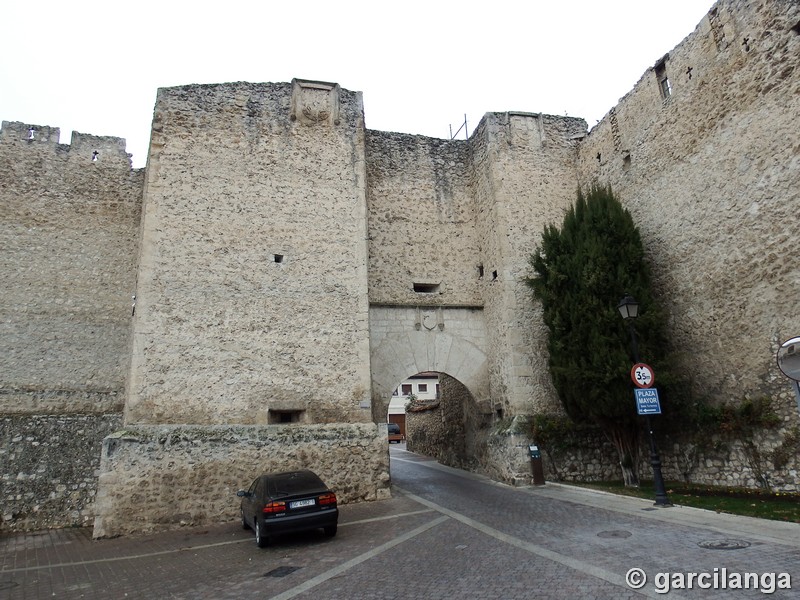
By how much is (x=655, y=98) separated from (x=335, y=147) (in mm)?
7519

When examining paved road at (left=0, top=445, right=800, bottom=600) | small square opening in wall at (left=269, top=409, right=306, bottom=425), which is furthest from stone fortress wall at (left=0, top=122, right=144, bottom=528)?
small square opening in wall at (left=269, top=409, right=306, bottom=425)

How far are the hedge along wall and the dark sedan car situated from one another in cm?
183

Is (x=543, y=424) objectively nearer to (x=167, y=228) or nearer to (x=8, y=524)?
(x=167, y=228)

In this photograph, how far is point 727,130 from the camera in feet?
32.1

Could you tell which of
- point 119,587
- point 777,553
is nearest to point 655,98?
point 777,553

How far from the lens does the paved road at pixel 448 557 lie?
4738mm

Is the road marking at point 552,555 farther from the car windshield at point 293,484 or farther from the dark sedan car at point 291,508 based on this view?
the car windshield at point 293,484

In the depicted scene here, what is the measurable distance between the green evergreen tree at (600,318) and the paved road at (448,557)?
6.34 ft

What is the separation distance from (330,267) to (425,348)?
317 centimetres

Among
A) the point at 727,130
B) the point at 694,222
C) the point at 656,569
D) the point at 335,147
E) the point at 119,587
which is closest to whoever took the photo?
the point at 656,569

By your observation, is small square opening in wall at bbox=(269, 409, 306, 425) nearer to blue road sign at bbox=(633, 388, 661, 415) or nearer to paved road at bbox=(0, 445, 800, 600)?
paved road at bbox=(0, 445, 800, 600)

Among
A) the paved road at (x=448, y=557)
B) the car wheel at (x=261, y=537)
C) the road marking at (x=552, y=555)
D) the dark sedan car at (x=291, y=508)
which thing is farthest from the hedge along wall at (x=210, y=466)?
the car wheel at (x=261, y=537)

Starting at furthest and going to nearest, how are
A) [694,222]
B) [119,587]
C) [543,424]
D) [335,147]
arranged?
[335,147]
[543,424]
[694,222]
[119,587]

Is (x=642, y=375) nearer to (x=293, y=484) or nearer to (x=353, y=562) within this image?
(x=353, y=562)
